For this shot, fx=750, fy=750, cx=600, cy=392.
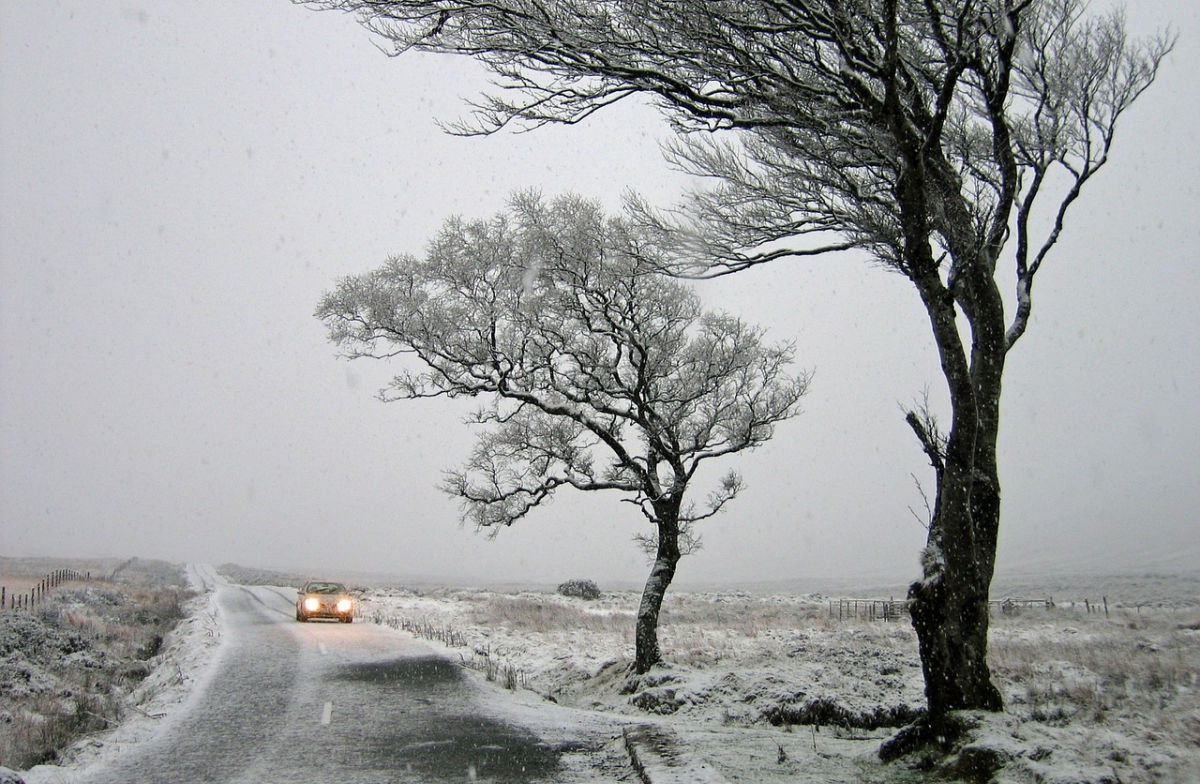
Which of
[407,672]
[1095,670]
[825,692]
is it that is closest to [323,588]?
[407,672]

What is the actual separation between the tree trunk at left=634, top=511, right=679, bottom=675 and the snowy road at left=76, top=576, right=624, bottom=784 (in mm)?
3546

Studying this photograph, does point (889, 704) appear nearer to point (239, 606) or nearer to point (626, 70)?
point (626, 70)

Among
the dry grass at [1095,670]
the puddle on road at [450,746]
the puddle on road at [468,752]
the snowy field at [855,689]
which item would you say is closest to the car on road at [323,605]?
the snowy field at [855,689]

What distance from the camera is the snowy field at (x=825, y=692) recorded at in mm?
6242

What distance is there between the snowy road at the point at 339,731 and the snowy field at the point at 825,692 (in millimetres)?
545

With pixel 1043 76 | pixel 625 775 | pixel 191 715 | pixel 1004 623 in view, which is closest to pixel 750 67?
pixel 1043 76

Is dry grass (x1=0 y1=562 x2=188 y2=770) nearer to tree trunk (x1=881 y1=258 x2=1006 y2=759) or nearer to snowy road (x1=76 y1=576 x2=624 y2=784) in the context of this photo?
snowy road (x1=76 y1=576 x2=624 y2=784)

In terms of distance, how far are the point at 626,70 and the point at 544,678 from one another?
13.4 metres

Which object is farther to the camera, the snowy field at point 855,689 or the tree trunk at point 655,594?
the tree trunk at point 655,594

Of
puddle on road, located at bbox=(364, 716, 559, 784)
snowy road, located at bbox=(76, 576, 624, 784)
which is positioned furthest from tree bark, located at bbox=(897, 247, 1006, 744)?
snowy road, located at bbox=(76, 576, 624, 784)

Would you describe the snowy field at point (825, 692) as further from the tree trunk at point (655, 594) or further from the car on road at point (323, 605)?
the car on road at point (323, 605)

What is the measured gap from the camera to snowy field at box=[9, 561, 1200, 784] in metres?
6.24

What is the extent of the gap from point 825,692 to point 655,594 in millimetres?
4582

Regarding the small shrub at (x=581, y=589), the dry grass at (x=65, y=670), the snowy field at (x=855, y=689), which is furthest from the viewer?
the small shrub at (x=581, y=589)
